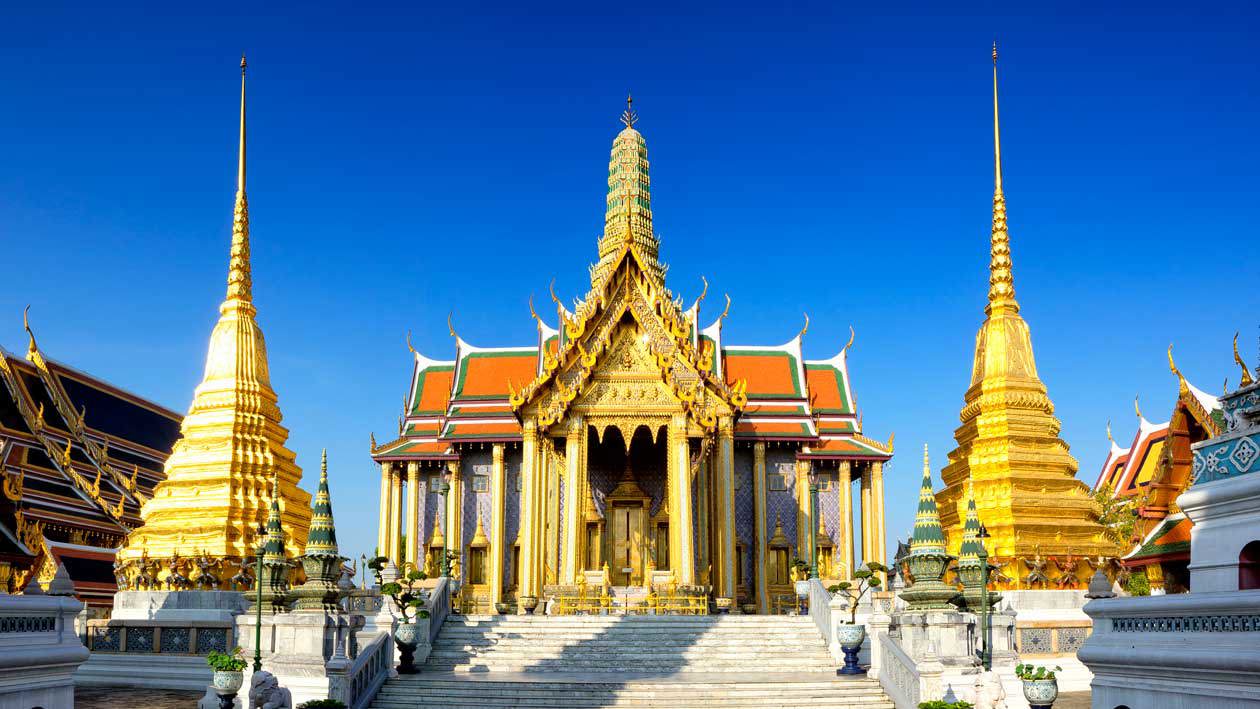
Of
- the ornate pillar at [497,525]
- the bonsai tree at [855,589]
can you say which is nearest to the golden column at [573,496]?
the ornate pillar at [497,525]

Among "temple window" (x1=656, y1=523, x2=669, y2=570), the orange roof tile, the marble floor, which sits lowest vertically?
the marble floor

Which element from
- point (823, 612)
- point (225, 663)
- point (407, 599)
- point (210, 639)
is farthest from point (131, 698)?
point (823, 612)

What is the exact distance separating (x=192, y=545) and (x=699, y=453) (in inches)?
454

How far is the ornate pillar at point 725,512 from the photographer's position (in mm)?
29125

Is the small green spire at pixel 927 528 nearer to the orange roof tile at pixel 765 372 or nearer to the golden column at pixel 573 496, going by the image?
the golden column at pixel 573 496

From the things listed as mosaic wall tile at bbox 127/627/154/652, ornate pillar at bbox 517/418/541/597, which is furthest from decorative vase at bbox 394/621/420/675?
ornate pillar at bbox 517/418/541/597

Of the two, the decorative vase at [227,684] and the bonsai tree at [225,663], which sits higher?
the bonsai tree at [225,663]

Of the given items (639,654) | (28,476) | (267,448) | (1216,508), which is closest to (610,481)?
(267,448)

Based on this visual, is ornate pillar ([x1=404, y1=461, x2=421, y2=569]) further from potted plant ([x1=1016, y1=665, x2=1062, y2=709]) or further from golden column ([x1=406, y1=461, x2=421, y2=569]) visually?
potted plant ([x1=1016, y1=665, x2=1062, y2=709])

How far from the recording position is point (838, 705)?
1748cm

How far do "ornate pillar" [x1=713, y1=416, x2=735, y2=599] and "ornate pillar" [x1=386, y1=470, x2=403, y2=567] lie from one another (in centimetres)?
842

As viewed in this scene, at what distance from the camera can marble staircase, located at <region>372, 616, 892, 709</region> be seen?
1773 cm

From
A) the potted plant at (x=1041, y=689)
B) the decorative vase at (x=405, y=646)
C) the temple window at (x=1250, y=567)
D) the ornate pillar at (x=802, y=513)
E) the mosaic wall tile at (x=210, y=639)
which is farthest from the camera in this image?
the ornate pillar at (x=802, y=513)

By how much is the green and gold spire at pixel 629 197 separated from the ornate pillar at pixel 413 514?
9.56 m
